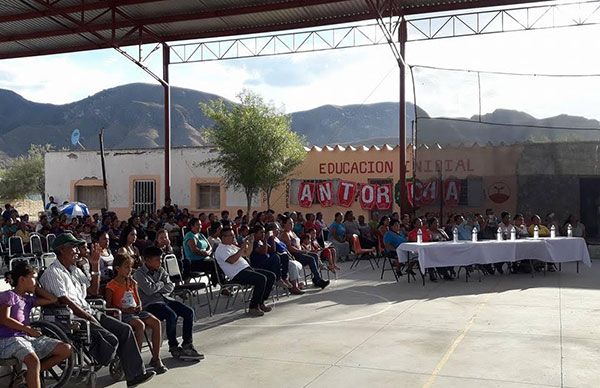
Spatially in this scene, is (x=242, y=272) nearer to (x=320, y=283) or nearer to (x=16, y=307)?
(x=320, y=283)

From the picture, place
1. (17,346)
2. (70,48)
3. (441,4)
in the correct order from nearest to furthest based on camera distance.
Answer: (17,346) < (441,4) < (70,48)

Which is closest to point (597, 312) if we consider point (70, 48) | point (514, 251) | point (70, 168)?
point (514, 251)

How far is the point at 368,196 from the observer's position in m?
21.8

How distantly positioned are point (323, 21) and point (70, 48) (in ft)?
29.0

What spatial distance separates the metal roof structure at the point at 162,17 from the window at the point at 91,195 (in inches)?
308

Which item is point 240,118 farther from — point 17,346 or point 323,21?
point 17,346

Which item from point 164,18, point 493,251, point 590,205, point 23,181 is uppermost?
point 164,18

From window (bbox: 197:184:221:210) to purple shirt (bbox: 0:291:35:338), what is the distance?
66.3 feet

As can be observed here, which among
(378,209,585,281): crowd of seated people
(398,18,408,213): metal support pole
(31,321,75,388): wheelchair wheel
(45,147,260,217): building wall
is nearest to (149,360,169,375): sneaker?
(31,321,75,388): wheelchair wheel

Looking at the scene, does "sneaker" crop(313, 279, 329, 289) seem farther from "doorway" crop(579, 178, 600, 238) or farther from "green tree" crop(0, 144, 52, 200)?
"green tree" crop(0, 144, 52, 200)

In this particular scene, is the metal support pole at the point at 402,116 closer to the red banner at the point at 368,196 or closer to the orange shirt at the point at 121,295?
the red banner at the point at 368,196

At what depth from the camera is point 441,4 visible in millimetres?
16844

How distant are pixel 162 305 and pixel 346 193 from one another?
645 inches

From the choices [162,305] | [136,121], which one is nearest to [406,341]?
[162,305]
